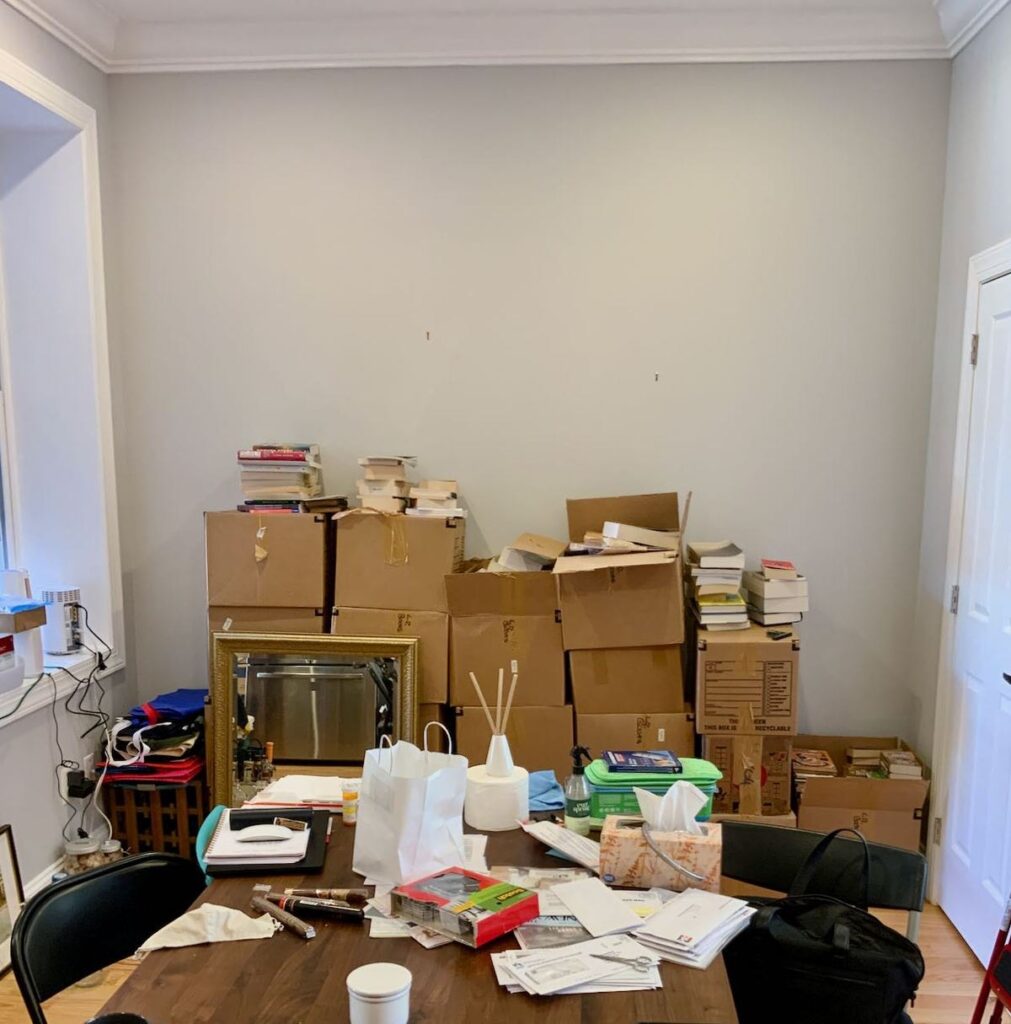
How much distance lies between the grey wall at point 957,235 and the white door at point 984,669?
→ 0.18 m

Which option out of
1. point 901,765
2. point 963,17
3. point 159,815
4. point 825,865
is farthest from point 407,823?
point 963,17

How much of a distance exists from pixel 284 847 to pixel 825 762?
2.24 meters

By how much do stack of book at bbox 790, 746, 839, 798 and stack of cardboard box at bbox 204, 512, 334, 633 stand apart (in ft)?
6.06

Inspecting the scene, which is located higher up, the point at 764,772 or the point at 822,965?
the point at 822,965

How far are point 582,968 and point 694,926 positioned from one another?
0.75ft

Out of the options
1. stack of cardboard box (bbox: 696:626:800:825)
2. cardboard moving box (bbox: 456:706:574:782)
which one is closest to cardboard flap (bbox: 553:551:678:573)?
stack of cardboard box (bbox: 696:626:800:825)

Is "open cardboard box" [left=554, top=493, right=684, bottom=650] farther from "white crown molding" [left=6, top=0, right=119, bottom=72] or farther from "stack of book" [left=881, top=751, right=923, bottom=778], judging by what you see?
"white crown molding" [left=6, top=0, right=119, bottom=72]

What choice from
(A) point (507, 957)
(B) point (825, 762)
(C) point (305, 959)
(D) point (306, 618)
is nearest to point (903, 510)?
(B) point (825, 762)

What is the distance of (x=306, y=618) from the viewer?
10.4ft

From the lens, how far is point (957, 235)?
3072 millimetres

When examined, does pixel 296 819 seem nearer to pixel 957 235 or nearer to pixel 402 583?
pixel 402 583

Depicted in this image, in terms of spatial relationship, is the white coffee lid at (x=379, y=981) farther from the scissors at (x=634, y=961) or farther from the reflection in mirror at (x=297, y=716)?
the reflection in mirror at (x=297, y=716)

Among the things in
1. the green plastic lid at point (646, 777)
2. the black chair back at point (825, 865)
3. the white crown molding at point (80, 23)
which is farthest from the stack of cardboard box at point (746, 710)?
the white crown molding at point (80, 23)

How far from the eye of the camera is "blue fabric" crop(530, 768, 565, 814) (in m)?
1.97
